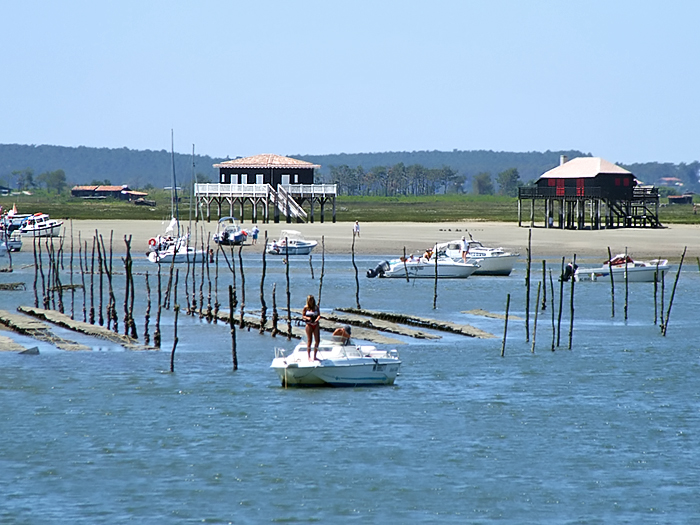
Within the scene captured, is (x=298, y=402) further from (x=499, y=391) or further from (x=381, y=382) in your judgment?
(x=499, y=391)

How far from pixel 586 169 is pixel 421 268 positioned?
154ft

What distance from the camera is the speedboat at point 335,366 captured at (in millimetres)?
32344

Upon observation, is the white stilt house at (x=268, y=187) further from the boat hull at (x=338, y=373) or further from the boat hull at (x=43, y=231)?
the boat hull at (x=338, y=373)

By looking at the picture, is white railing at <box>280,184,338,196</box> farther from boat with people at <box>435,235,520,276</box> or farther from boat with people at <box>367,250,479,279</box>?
boat with people at <box>367,250,479,279</box>

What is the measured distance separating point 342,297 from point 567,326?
1363 centimetres

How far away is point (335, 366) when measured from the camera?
3234cm

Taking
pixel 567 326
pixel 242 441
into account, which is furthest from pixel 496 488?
pixel 567 326

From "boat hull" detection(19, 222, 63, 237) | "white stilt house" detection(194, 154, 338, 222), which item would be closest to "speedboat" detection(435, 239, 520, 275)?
"boat hull" detection(19, 222, 63, 237)

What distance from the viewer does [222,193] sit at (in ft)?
385

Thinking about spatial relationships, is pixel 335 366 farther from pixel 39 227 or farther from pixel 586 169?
pixel 586 169

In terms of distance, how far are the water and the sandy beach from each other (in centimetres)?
4224

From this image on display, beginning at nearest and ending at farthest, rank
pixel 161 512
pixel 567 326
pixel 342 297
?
pixel 161 512 → pixel 567 326 → pixel 342 297

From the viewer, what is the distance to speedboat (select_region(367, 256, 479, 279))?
67.7 meters

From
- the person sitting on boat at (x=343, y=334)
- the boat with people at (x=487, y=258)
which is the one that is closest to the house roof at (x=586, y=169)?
the boat with people at (x=487, y=258)
